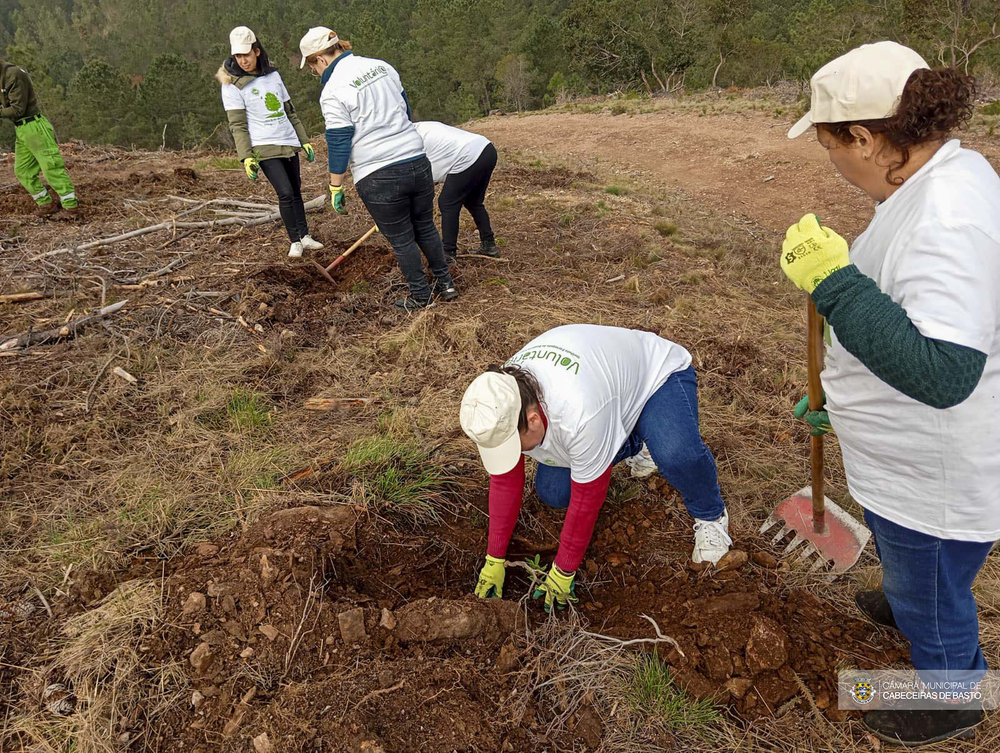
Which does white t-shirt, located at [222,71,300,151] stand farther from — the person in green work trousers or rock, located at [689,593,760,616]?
rock, located at [689,593,760,616]

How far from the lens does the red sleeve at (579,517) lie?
1964mm

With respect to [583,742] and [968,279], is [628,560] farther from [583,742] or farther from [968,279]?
[968,279]

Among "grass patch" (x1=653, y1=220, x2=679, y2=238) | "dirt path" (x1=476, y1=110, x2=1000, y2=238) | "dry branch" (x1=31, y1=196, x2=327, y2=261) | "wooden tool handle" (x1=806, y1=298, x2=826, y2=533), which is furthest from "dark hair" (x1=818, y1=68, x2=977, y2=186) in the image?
"dirt path" (x1=476, y1=110, x2=1000, y2=238)

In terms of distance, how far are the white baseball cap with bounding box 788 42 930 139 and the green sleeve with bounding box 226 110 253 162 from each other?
4.18 m

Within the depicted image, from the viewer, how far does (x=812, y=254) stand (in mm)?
1346

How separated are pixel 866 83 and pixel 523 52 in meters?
33.9

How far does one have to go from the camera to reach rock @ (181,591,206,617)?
6.72ft

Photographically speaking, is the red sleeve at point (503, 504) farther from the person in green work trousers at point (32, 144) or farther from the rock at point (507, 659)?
the person in green work trousers at point (32, 144)

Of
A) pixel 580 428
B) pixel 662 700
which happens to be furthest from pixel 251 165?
pixel 662 700

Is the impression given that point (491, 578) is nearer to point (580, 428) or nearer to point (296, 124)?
point (580, 428)

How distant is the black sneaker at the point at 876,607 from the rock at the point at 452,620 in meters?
1.18

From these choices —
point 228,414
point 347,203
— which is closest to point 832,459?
point 228,414

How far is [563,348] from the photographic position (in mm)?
2000

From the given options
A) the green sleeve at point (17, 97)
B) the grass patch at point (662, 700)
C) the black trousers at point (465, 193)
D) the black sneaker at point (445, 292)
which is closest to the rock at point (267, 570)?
the grass patch at point (662, 700)
